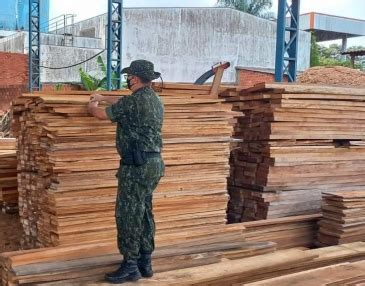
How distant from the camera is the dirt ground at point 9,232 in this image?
6109mm

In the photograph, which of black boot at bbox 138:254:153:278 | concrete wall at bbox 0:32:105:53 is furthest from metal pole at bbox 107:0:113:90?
black boot at bbox 138:254:153:278

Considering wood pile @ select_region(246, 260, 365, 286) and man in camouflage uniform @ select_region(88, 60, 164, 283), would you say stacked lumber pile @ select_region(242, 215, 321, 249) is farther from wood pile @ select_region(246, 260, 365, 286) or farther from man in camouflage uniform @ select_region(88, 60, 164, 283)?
man in camouflage uniform @ select_region(88, 60, 164, 283)

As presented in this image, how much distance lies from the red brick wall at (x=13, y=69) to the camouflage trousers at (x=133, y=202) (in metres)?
22.7

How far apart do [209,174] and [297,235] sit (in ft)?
5.50

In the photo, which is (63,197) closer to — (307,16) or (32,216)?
(32,216)

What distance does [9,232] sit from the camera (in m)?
6.47

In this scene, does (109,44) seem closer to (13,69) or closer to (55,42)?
(13,69)

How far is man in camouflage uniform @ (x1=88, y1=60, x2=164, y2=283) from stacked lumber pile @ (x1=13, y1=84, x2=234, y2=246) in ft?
2.57

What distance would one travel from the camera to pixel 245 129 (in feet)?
22.2

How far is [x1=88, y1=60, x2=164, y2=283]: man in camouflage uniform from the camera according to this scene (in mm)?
4211

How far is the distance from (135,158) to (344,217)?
3196 millimetres

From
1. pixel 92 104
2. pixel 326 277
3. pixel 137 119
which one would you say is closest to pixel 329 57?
pixel 326 277

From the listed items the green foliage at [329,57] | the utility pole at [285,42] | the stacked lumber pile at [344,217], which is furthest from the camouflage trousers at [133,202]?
the green foliage at [329,57]

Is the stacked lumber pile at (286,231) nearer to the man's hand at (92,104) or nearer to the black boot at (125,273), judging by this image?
the black boot at (125,273)
